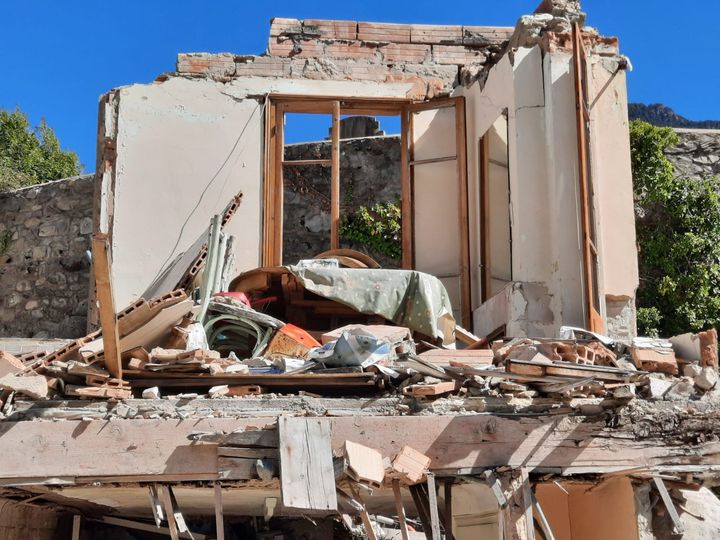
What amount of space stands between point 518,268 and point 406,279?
1.03m

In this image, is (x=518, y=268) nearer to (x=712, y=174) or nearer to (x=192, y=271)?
(x=192, y=271)

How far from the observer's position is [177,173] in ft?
32.7

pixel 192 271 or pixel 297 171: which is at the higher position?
pixel 297 171

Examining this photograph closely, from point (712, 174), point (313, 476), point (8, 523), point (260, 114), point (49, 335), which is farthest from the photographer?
point (712, 174)

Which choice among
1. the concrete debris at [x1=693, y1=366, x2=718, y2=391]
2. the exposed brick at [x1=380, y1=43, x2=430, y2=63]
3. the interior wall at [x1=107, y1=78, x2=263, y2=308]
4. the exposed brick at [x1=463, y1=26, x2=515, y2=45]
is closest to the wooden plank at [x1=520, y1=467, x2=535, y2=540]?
the concrete debris at [x1=693, y1=366, x2=718, y2=391]

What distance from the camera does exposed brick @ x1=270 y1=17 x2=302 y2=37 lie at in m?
10.6

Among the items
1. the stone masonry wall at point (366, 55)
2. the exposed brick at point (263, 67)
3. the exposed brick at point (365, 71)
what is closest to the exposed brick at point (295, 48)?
the stone masonry wall at point (366, 55)

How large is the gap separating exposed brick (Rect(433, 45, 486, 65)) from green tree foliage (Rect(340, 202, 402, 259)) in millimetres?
2564

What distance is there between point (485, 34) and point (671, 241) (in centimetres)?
423

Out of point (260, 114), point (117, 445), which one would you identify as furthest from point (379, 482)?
point (260, 114)

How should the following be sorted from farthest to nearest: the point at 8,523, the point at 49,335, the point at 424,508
→ the point at 49,335 < the point at 8,523 < the point at 424,508

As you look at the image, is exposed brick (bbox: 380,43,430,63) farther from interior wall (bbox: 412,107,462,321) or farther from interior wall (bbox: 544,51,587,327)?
interior wall (bbox: 544,51,587,327)

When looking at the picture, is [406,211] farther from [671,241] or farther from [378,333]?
[671,241]

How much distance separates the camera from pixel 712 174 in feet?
45.9
